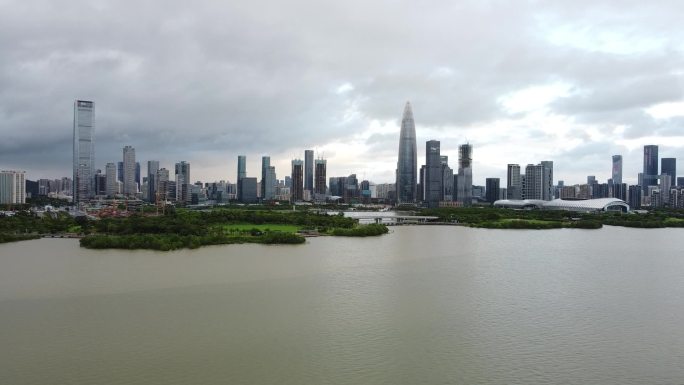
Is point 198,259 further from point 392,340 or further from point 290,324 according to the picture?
point 392,340

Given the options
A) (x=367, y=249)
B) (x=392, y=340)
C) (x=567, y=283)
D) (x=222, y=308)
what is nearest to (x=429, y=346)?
(x=392, y=340)

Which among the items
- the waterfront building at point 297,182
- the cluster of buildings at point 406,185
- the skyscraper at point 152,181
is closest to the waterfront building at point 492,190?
the cluster of buildings at point 406,185

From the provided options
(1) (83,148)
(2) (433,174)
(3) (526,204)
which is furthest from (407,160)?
→ (1) (83,148)

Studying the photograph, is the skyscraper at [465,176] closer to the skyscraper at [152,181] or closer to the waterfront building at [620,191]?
the waterfront building at [620,191]

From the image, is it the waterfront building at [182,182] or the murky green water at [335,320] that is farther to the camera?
the waterfront building at [182,182]

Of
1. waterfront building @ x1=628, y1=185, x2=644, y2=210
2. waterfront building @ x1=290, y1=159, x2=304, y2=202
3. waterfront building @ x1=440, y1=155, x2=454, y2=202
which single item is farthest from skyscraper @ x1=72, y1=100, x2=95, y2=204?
waterfront building @ x1=628, y1=185, x2=644, y2=210

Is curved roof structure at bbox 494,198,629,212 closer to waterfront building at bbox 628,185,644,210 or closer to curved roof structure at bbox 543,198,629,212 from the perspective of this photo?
curved roof structure at bbox 543,198,629,212
